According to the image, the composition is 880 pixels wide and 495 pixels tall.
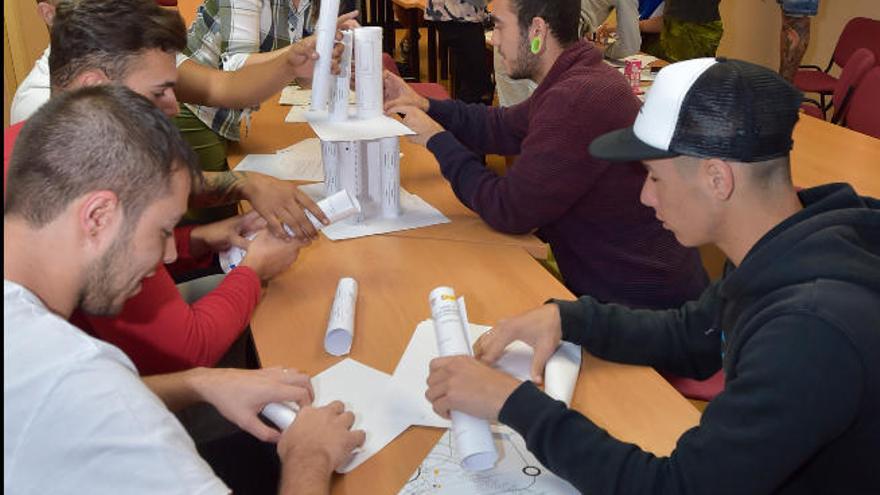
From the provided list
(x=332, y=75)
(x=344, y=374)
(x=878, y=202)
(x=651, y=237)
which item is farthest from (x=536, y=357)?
(x=332, y=75)

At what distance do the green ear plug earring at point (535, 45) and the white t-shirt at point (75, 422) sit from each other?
151 centimetres

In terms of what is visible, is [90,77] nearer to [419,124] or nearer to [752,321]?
[419,124]

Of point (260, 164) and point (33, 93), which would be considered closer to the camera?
point (33, 93)

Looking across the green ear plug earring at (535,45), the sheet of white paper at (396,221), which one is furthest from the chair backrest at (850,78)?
the sheet of white paper at (396,221)

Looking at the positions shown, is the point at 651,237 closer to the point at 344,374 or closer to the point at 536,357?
the point at 536,357

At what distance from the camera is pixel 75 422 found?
834 millimetres

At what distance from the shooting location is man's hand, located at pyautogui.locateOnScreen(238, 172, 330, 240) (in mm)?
1793

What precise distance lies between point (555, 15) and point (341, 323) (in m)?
1.07

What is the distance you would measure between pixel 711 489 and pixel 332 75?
1.36 metres

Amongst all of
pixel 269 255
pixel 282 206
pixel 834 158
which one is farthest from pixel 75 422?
pixel 834 158

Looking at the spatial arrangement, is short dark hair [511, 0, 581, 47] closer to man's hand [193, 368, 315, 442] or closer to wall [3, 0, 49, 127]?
man's hand [193, 368, 315, 442]

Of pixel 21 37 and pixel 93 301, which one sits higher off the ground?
pixel 93 301

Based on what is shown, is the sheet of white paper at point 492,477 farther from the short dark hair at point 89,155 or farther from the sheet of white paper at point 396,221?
the sheet of white paper at point 396,221

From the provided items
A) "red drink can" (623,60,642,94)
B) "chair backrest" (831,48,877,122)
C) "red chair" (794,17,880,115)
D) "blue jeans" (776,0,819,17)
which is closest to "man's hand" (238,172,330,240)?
"red drink can" (623,60,642,94)
